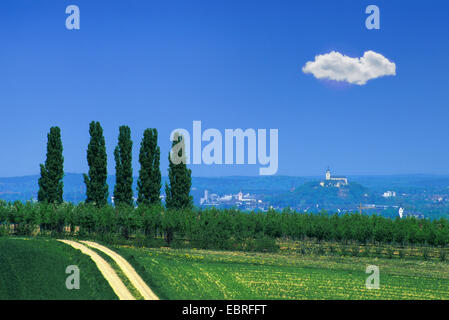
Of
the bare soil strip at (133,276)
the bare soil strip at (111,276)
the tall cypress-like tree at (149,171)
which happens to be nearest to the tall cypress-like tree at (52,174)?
the tall cypress-like tree at (149,171)

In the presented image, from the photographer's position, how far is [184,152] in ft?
245

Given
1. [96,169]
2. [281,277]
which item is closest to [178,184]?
[96,169]

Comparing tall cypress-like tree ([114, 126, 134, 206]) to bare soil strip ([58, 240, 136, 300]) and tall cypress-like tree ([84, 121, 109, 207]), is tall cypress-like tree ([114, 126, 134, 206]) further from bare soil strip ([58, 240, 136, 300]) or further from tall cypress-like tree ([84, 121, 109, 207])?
bare soil strip ([58, 240, 136, 300])

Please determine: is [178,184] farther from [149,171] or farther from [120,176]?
[120,176]

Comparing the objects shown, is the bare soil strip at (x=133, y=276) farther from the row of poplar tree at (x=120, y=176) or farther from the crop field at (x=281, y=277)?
the row of poplar tree at (x=120, y=176)

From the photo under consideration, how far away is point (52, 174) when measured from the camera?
A: 7131 cm

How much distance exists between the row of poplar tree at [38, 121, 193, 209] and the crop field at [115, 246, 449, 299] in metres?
23.1

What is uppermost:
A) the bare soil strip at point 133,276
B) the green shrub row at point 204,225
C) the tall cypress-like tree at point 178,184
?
the tall cypress-like tree at point 178,184

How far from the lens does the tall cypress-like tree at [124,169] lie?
242 ft

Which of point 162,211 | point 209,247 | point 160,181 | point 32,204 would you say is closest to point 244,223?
point 209,247

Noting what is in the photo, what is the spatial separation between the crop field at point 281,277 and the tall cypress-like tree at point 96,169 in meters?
26.5

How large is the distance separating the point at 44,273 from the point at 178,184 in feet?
128

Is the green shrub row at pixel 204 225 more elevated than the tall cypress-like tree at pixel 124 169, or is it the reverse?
the tall cypress-like tree at pixel 124 169
